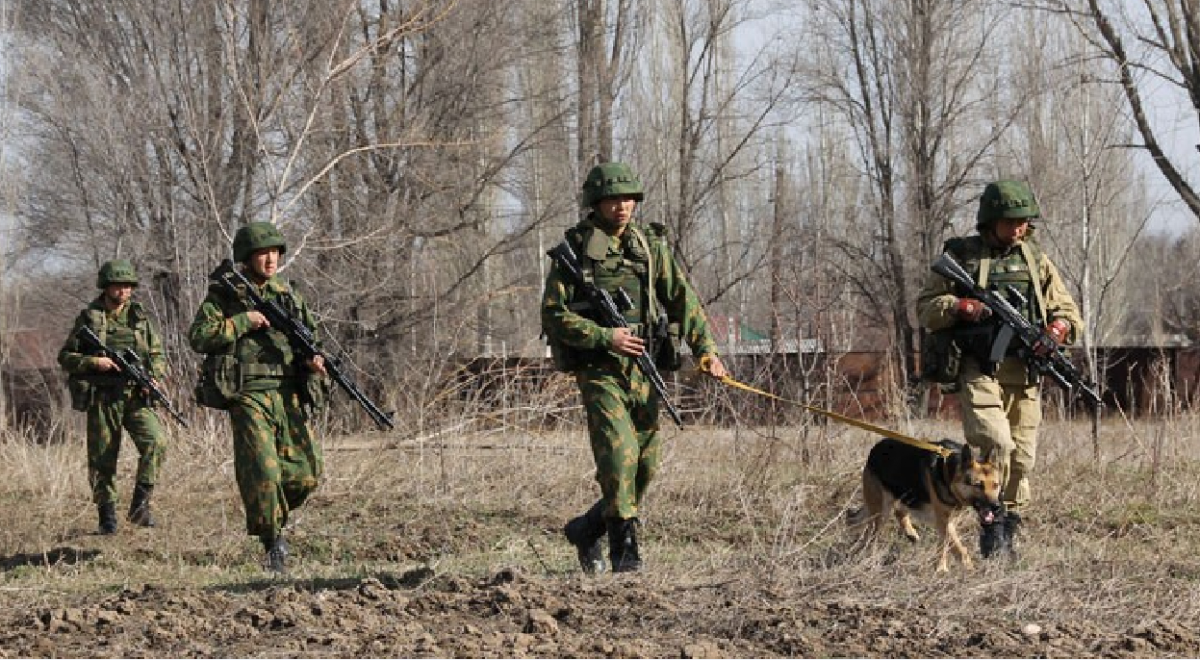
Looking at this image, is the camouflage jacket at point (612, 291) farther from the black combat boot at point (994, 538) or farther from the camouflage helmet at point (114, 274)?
the camouflage helmet at point (114, 274)

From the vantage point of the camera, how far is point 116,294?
34.9 feet

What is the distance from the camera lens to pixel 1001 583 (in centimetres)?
604

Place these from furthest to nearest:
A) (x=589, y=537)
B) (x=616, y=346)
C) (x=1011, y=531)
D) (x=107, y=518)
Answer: (x=107, y=518), (x=1011, y=531), (x=589, y=537), (x=616, y=346)

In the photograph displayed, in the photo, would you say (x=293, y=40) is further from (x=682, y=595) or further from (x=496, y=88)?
(x=682, y=595)

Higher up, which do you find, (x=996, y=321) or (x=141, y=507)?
(x=996, y=321)

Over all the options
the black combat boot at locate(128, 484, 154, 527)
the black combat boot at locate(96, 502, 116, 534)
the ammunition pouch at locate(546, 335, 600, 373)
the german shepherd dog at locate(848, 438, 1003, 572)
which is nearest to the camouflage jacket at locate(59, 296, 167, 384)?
the black combat boot at locate(128, 484, 154, 527)

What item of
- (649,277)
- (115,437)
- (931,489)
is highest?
(649,277)

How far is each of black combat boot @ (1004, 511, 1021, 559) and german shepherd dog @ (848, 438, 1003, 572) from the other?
0.82 ft

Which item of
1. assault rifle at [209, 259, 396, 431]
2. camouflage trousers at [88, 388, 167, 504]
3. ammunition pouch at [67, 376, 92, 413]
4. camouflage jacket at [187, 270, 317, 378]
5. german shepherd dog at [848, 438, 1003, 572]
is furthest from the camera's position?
ammunition pouch at [67, 376, 92, 413]

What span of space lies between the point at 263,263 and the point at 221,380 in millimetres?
674

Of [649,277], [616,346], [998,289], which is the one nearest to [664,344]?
[649,277]

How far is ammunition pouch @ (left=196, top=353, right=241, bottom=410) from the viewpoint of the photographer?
311 inches

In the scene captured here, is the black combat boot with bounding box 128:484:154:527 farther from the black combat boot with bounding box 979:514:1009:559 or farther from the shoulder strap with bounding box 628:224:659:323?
the black combat boot with bounding box 979:514:1009:559

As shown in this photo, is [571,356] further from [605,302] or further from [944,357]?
[944,357]
